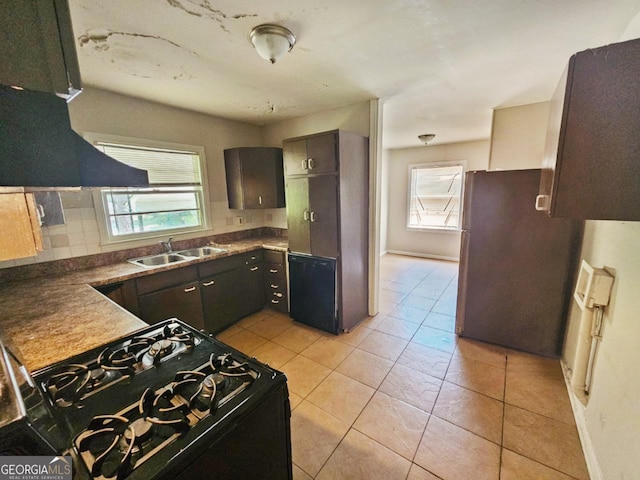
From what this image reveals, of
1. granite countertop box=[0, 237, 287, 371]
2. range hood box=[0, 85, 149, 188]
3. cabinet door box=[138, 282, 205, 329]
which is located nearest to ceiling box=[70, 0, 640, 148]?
range hood box=[0, 85, 149, 188]

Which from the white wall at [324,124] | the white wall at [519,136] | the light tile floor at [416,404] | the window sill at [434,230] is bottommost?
the light tile floor at [416,404]

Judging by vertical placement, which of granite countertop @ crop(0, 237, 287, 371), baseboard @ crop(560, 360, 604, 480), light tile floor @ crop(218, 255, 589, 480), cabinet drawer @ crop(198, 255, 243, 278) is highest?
granite countertop @ crop(0, 237, 287, 371)

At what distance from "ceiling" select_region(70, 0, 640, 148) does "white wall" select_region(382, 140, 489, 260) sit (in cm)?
232

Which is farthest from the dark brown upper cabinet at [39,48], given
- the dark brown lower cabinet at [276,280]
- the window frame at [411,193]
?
the window frame at [411,193]

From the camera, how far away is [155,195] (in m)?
2.81

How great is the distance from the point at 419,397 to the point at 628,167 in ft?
5.84

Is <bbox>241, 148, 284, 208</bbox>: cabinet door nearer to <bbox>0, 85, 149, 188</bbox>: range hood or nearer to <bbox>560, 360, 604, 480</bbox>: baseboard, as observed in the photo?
<bbox>0, 85, 149, 188</bbox>: range hood

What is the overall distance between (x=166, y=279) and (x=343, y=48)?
2314 millimetres

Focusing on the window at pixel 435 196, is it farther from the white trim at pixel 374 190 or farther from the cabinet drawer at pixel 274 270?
the cabinet drawer at pixel 274 270

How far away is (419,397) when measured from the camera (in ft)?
6.36

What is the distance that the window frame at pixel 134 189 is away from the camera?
2366 mm

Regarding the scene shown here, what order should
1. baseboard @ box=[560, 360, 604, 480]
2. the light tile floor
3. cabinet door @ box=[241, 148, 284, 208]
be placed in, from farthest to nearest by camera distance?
1. cabinet door @ box=[241, 148, 284, 208]
2. the light tile floor
3. baseboard @ box=[560, 360, 604, 480]

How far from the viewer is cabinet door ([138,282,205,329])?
89.0 inches

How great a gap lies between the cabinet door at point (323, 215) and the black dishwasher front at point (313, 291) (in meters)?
0.13
